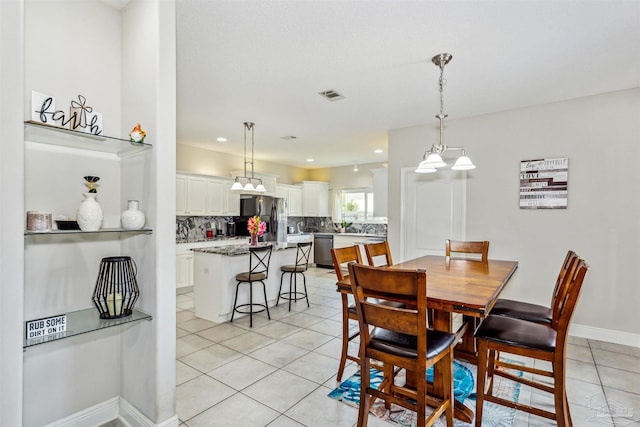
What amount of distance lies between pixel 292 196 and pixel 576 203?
570cm

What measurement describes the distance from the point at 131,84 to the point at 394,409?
2734 millimetres

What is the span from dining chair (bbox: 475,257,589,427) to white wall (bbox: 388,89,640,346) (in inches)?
77.2

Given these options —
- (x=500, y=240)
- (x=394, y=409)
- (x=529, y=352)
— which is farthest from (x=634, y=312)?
(x=394, y=409)

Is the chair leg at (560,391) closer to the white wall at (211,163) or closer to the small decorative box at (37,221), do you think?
the small decorative box at (37,221)

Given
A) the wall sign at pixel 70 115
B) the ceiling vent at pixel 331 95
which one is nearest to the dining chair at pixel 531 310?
the ceiling vent at pixel 331 95

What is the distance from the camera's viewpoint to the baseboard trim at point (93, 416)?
71.8 inches

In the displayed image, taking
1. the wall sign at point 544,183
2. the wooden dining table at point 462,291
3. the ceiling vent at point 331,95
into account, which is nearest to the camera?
the wooden dining table at point 462,291

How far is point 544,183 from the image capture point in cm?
366

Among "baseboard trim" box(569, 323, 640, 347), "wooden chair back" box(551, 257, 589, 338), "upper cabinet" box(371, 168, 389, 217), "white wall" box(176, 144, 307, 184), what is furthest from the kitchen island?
"baseboard trim" box(569, 323, 640, 347)

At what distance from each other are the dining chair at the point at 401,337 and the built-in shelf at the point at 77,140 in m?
1.48

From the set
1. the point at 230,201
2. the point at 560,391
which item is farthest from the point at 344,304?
the point at 230,201

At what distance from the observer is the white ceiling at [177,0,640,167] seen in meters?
2.05

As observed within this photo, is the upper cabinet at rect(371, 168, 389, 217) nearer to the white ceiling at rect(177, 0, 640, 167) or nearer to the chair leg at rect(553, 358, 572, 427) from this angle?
the white ceiling at rect(177, 0, 640, 167)

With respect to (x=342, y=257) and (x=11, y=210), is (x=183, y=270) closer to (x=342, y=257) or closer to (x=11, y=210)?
(x=342, y=257)
